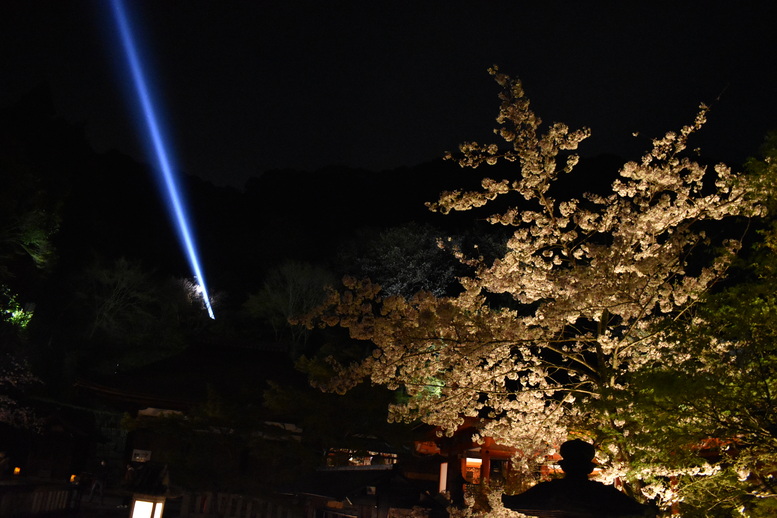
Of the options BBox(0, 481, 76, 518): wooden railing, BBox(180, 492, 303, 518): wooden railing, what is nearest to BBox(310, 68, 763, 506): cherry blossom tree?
BBox(180, 492, 303, 518): wooden railing

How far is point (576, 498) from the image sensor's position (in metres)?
4.14

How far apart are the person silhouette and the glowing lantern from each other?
4361 millimetres

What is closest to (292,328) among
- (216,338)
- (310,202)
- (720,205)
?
(216,338)

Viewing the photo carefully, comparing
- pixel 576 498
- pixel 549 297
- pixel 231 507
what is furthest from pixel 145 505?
pixel 549 297

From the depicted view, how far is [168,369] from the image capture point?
16.8m

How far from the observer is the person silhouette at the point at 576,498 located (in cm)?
411

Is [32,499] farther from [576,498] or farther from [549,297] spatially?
[576,498]

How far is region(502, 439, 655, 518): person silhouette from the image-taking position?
13.5 feet

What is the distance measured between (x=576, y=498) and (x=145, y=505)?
16.5 feet

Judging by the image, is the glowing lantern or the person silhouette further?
the glowing lantern

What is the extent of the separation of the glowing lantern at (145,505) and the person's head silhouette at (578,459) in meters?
4.80

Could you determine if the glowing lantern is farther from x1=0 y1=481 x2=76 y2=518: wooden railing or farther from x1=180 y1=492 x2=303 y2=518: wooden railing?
x1=0 y1=481 x2=76 y2=518: wooden railing

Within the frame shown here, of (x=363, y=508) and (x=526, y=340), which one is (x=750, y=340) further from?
(x=363, y=508)

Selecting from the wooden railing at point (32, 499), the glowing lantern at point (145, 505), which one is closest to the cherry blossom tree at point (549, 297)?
the glowing lantern at point (145, 505)
